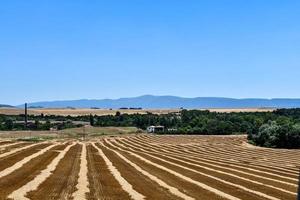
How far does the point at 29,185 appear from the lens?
33.4m

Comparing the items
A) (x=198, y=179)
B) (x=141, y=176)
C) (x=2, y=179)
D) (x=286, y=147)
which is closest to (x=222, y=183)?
(x=198, y=179)

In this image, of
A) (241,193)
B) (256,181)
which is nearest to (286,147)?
(256,181)

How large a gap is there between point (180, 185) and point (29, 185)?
952 centimetres

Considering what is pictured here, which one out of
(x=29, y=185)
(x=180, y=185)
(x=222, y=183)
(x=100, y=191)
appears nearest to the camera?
(x=100, y=191)

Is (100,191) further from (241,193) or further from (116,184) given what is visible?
(241,193)

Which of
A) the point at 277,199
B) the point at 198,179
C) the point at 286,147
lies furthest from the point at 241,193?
the point at 286,147

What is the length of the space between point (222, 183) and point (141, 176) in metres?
6.53

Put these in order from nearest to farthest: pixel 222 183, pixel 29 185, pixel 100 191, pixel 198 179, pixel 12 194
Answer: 1. pixel 12 194
2. pixel 100 191
3. pixel 29 185
4. pixel 222 183
5. pixel 198 179

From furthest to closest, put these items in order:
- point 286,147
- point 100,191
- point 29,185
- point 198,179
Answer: point 286,147
point 198,179
point 29,185
point 100,191

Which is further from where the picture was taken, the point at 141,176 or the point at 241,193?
the point at 141,176

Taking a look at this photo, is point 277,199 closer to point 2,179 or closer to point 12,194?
point 12,194

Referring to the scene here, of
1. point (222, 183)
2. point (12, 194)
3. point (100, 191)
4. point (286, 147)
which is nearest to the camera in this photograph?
point (12, 194)

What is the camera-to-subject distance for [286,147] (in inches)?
5768

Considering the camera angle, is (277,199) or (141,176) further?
(141,176)
